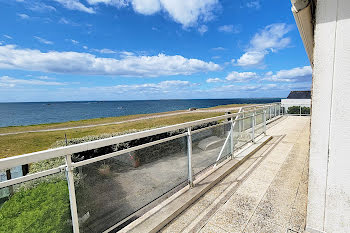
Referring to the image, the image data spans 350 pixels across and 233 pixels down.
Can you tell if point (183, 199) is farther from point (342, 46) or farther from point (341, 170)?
point (342, 46)

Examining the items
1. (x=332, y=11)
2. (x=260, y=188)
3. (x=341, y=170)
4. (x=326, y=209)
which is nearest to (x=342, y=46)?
(x=332, y=11)

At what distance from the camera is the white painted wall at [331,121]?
1.59m

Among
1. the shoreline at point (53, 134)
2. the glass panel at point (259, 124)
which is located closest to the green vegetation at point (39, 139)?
the shoreline at point (53, 134)

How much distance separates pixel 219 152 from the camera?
3.77 meters

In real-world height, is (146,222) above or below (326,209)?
below

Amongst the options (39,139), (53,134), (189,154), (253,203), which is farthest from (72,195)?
(53,134)

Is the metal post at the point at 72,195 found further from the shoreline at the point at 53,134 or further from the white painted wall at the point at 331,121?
the shoreline at the point at 53,134

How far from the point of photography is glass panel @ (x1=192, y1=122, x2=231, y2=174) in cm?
297

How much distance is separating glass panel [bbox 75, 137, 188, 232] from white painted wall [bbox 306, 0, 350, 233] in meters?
1.68

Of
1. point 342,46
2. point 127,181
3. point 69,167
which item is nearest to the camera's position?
point 69,167

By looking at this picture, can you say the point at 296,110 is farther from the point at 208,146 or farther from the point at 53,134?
the point at 53,134

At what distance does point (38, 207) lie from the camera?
57.7 inches

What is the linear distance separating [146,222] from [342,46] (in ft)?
9.15

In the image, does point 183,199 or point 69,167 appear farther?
point 183,199
